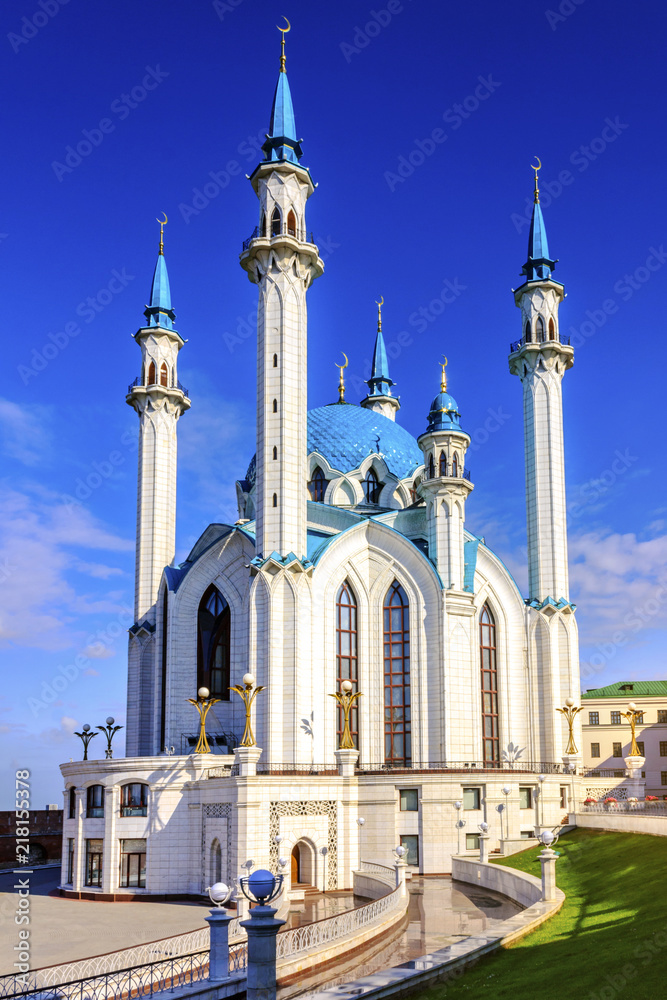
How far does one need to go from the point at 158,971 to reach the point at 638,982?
28.0 feet

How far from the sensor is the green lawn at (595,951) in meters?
14.5

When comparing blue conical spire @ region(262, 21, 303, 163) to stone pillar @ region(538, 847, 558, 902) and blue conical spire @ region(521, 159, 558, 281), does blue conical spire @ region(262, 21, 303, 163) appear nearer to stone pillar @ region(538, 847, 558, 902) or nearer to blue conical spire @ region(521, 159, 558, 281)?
blue conical spire @ region(521, 159, 558, 281)

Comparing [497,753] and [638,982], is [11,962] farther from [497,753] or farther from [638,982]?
[497,753]

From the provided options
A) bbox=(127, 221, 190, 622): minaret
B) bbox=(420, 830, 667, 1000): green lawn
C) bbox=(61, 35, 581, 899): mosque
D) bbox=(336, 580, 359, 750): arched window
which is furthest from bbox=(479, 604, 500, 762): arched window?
bbox=(420, 830, 667, 1000): green lawn

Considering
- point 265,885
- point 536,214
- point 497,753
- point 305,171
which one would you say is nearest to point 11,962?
point 265,885

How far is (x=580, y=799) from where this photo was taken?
136 ft

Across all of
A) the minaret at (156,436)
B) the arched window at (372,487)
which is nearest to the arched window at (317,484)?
the arched window at (372,487)

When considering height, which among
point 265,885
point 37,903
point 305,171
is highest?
point 305,171

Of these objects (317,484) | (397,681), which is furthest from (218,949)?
(317,484)

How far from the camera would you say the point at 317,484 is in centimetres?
5103

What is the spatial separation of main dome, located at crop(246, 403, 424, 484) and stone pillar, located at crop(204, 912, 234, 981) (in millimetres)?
34081

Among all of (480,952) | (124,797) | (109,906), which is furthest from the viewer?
(124,797)

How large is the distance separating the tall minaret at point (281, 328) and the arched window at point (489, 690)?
10.0 metres

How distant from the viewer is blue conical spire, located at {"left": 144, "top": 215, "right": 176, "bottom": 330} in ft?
165
